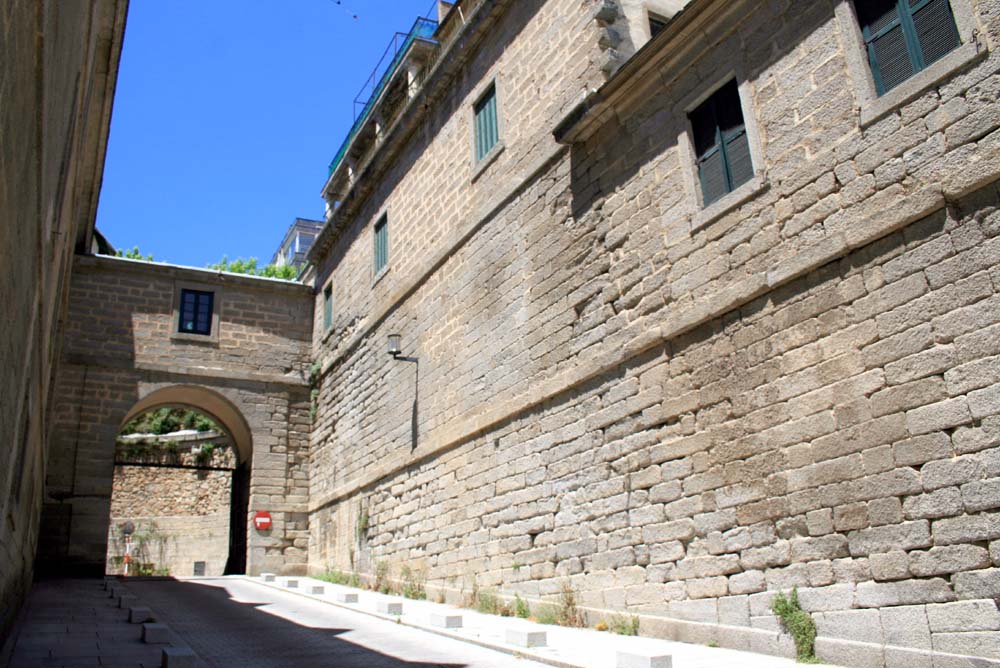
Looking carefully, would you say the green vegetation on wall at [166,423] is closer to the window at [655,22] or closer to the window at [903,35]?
the window at [655,22]

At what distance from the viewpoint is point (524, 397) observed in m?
9.22

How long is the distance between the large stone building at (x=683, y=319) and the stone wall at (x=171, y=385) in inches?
43.7

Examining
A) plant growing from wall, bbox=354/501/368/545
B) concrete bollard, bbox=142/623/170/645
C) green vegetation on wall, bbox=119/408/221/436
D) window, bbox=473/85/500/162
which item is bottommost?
concrete bollard, bbox=142/623/170/645

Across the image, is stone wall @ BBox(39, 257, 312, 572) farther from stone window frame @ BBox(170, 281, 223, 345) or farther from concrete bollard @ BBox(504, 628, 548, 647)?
concrete bollard @ BBox(504, 628, 548, 647)

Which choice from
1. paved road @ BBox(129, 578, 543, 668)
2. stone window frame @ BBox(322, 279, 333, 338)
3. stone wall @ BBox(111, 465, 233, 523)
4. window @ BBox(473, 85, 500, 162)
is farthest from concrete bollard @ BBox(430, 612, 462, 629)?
stone wall @ BBox(111, 465, 233, 523)

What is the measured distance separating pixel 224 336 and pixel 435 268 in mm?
7117

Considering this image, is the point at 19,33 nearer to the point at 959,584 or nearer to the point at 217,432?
the point at 959,584

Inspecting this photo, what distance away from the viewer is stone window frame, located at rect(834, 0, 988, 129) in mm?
5203

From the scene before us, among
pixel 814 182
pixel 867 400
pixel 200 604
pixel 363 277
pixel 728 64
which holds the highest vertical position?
pixel 363 277

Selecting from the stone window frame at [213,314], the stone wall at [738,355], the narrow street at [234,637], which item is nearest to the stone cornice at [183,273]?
the stone window frame at [213,314]

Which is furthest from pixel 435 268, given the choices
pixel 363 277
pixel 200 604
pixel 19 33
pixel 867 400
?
pixel 19 33

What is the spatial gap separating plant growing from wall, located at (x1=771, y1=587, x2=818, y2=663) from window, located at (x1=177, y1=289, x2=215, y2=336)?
14.1 metres

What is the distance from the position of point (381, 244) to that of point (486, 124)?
4.02m

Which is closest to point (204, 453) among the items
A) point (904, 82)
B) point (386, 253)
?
point (386, 253)
